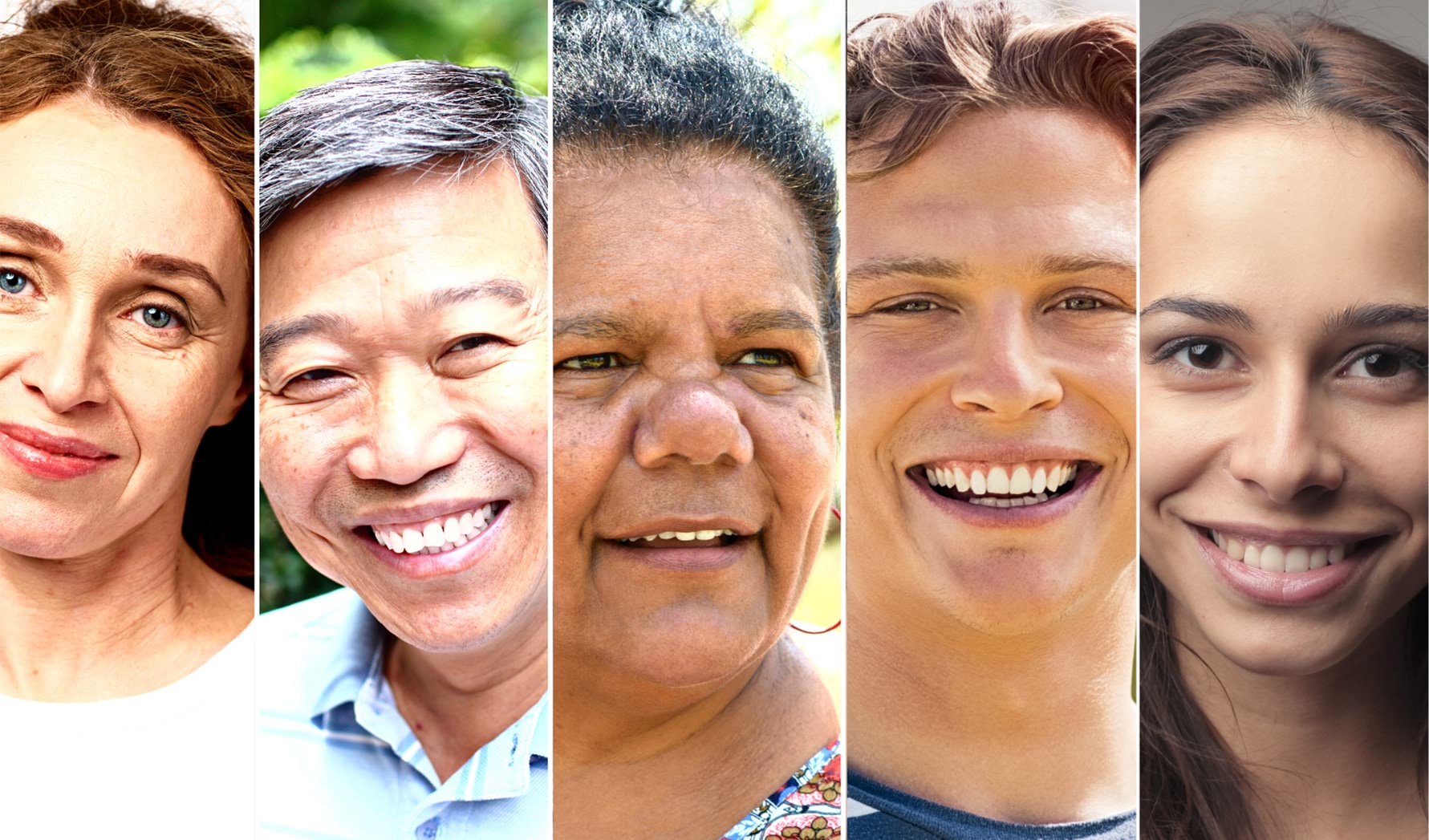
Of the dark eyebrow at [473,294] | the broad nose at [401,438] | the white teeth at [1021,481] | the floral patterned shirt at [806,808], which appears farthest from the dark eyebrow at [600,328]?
the floral patterned shirt at [806,808]

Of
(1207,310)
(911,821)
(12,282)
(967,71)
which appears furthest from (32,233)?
(1207,310)

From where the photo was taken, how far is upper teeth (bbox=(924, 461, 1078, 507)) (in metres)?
3.57

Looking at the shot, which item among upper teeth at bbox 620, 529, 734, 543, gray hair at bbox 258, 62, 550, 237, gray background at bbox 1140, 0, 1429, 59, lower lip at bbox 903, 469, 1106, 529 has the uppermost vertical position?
gray background at bbox 1140, 0, 1429, 59

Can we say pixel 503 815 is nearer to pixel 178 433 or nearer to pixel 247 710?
pixel 247 710

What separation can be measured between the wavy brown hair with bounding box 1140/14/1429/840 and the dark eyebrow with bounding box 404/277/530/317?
5.70 feet

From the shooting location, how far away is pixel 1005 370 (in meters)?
3.55

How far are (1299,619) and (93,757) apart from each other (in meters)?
3.22

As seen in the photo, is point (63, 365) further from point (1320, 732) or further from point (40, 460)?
point (1320, 732)

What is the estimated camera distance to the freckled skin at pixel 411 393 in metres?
3.35

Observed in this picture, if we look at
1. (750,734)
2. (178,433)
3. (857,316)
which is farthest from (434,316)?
(750,734)

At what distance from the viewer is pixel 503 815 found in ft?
11.3

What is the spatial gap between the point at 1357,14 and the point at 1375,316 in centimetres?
84

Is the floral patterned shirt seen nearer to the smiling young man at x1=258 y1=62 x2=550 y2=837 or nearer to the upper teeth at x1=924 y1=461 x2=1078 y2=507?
the smiling young man at x1=258 y1=62 x2=550 y2=837

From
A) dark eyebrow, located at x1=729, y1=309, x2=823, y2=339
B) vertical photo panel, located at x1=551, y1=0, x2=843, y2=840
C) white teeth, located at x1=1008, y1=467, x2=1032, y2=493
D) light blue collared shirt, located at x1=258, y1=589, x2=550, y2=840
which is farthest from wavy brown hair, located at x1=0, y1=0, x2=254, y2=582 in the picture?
white teeth, located at x1=1008, y1=467, x2=1032, y2=493
